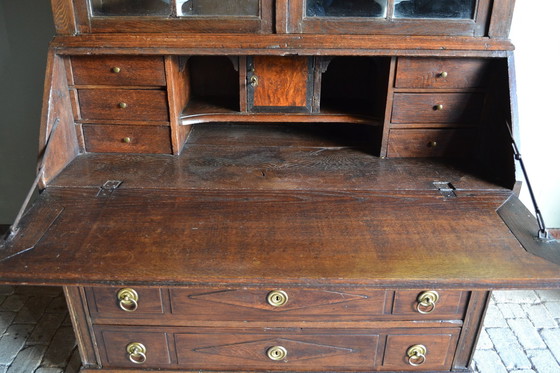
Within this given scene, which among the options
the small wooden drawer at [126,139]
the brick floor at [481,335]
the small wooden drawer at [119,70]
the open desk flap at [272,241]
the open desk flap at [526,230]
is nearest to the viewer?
the open desk flap at [272,241]

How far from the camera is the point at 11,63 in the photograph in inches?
89.0

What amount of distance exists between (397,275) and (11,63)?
2023 millimetres

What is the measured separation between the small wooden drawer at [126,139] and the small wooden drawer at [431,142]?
3.00 ft

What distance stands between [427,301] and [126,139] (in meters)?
1.28

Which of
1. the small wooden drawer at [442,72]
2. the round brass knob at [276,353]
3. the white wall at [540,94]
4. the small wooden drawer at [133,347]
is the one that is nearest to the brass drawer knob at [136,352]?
the small wooden drawer at [133,347]

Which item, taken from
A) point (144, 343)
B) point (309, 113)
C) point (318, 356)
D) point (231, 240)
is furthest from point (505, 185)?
point (144, 343)

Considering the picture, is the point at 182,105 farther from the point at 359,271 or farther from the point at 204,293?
the point at 359,271

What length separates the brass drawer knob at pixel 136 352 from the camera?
165 centimetres

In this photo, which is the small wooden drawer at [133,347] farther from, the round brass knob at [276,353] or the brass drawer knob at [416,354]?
the brass drawer knob at [416,354]

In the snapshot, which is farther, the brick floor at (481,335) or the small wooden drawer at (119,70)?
the brick floor at (481,335)

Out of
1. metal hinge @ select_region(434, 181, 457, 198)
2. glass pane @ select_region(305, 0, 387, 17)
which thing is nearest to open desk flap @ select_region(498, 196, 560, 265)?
metal hinge @ select_region(434, 181, 457, 198)

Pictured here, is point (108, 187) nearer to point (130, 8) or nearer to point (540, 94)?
point (130, 8)

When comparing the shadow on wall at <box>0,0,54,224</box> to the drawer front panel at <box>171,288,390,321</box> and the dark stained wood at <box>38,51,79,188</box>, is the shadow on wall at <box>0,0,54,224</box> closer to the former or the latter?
the dark stained wood at <box>38,51,79,188</box>

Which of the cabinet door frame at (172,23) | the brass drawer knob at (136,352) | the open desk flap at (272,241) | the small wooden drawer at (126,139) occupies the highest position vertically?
the cabinet door frame at (172,23)
